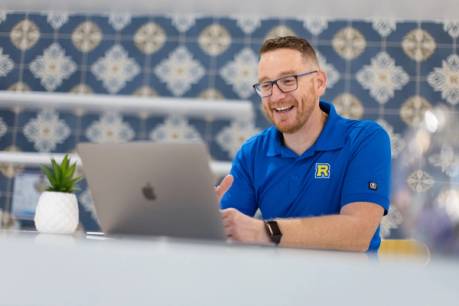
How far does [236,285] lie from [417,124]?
10.9 ft

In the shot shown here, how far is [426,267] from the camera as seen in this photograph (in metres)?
0.44

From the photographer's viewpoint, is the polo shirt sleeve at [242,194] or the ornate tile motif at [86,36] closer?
the polo shirt sleeve at [242,194]

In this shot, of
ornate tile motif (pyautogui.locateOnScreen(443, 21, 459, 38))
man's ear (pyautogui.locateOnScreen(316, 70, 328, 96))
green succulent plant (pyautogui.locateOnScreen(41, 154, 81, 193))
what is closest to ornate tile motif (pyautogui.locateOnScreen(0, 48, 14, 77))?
man's ear (pyautogui.locateOnScreen(316, 70, 328, 96))

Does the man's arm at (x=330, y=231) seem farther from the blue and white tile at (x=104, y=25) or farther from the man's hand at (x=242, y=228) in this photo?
the blue and white tile at (x=104, y=25)

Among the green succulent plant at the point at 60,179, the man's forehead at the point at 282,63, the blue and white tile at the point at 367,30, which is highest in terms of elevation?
the blue and white tile at the point at 367,30

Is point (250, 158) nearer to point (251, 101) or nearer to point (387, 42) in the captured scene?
point (251, 101)

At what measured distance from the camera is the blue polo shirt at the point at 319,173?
1.67 metres

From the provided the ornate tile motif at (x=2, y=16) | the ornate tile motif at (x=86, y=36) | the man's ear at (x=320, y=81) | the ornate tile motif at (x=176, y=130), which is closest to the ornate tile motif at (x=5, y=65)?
the ornate tile motif at (x=2, y=16)

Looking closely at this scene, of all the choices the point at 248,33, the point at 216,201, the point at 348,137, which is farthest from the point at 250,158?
the point at 248,33

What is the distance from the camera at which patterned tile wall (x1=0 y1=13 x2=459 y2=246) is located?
3.59 metres

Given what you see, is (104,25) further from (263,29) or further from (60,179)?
(60,179)

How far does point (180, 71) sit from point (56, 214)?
2.50m

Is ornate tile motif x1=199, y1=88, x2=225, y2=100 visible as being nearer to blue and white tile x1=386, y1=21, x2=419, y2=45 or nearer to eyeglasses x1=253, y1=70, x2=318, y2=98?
blue and white tile x1=386, y1=21, x2=419, y2=45

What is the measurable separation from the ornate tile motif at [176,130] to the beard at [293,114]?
169 cm
